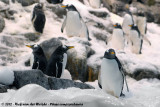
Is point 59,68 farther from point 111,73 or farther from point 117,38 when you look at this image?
point 117,38

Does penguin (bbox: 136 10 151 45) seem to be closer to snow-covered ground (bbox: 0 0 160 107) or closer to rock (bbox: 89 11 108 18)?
snow-covered ground (bbox: 0 0 160 107)

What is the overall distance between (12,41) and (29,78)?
3503 mm

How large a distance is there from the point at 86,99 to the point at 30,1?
25.0 ft

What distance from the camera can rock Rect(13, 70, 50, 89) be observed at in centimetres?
318

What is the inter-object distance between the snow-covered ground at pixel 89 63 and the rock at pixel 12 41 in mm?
113

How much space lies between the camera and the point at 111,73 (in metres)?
3.63

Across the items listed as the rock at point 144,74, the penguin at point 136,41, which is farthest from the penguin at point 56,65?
the penguin at point 136,41

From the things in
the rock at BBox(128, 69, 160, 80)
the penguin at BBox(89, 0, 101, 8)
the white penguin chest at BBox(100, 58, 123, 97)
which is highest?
the penguin at BBox(89, 0, 101, 8)

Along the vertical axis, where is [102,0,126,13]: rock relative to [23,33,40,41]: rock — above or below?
above

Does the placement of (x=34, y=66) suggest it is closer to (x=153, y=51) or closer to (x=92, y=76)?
(x=92, y=76)

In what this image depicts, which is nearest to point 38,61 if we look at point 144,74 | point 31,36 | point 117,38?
point 144,74

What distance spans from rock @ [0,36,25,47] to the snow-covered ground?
4.4 inches

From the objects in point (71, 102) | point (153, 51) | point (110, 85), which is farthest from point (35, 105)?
point (153, 51)

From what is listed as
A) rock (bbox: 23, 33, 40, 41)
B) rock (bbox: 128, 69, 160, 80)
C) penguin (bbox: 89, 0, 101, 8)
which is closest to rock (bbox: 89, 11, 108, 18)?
penguin (bbox: 89, 0, 101, 8)
